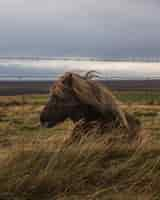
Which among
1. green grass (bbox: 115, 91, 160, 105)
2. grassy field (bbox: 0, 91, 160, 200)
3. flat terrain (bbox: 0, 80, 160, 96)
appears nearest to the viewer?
grassy field (bbox: 0, 91, 160, 200)

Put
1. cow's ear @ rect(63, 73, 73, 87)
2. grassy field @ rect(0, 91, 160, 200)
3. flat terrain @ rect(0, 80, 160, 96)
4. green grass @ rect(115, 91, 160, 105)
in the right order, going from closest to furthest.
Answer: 1. grassy field @ rect(0, 91, 160, 200)
2. cow's ear @ rect(63, 73, 73, 87)
3. green grass @ rect(115, 91, 160, 105)
4. flat terrain @ rect(0, 80, 160, 96)

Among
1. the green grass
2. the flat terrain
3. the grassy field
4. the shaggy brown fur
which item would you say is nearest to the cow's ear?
the shaggy brown fur

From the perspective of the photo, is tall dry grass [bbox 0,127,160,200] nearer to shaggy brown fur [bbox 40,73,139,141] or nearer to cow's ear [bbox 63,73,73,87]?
shaggy brown fur [bbox 40,73,139,141]

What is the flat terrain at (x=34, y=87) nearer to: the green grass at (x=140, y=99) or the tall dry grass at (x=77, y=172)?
the green grass at (x=140, y=99)

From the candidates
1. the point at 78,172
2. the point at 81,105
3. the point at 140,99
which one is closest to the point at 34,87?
the point at 140,99

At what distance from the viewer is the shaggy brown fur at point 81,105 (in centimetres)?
512

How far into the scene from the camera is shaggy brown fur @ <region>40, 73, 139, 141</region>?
16.8ft

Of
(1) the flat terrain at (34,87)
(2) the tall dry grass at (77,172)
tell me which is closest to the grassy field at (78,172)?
(2) the tall dry grass at (77,172)

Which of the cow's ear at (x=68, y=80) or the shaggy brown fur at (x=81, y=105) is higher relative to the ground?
the cow's ear at (x=68, y=80)

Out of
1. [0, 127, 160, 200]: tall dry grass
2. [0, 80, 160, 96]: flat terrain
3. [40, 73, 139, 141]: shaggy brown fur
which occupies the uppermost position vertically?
[0, 80, 160, 96]: flat terrain

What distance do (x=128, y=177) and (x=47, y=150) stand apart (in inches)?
33.2

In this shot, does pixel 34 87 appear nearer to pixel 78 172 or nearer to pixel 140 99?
pixel 140 99

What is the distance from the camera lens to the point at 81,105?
17.0ft

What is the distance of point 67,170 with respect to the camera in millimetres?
3957
